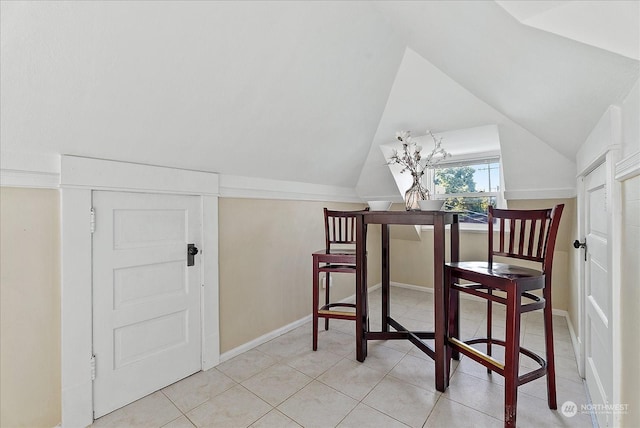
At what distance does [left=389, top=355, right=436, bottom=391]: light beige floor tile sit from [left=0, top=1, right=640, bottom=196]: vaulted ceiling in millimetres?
1753

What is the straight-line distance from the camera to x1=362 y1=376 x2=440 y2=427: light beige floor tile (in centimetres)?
153

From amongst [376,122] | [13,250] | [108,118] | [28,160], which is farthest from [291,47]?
[13,250]

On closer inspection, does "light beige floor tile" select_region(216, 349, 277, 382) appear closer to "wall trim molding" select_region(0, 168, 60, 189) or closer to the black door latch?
the black door latch

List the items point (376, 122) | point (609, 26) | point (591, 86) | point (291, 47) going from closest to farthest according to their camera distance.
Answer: point (609, 26)
point (591, 86)
point (291, 47)
point (376, 122)

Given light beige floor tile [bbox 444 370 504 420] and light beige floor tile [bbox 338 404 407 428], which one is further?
light beige floor tile [bbox 444 370 504 420]

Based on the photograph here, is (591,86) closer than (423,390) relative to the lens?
Yes

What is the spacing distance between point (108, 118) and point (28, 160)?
394 millimetres

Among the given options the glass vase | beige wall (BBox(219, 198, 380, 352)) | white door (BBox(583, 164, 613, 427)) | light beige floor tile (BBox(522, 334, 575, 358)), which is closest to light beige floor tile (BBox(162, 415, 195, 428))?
beige wall (BBox(219, 198, 380, 352))

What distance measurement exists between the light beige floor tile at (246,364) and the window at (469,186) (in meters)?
2.66

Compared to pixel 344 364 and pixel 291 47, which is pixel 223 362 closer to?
pixel 344 364

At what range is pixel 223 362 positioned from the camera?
211 cm

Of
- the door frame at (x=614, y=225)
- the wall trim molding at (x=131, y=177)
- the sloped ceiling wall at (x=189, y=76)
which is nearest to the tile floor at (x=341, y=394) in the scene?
the door frame at (x=614, y=225)

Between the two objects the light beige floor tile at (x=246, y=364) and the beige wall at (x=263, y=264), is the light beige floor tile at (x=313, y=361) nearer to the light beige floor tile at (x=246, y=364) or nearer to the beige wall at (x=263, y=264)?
the light beige floor tile at (x=246, y=364)

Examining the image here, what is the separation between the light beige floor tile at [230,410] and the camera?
1.51m
